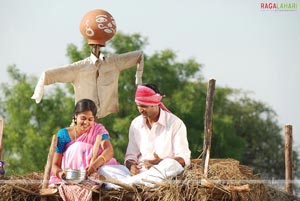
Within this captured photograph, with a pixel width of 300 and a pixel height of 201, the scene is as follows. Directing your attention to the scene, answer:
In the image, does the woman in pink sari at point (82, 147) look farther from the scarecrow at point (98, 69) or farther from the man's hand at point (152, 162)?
the scarecrow at point (98, 69)

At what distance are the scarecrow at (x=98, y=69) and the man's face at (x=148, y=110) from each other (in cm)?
49

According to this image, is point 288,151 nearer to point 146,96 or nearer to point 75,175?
point 146,96

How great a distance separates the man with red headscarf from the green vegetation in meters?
11.8

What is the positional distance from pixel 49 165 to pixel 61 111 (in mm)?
15635

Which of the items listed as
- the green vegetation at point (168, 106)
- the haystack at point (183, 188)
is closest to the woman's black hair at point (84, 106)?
the haystack at point (183, 188)

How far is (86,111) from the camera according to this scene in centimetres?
508

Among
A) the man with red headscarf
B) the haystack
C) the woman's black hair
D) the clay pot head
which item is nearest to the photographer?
the haystack

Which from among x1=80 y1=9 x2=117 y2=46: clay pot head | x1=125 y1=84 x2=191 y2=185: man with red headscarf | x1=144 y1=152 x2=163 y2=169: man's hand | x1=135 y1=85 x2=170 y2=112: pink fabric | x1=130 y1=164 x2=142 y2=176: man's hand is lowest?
x1=130 y1=164 x2=142 y2=176: man's hand

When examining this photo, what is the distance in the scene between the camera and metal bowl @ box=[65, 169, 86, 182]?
4889mm

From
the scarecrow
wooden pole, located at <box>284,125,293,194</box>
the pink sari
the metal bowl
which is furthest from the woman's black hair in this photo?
wooden pole, located at <box>284,125,293,194</box>

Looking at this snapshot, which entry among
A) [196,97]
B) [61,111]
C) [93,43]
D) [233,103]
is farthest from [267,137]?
[93,43]

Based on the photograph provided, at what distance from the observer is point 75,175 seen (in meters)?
4.90

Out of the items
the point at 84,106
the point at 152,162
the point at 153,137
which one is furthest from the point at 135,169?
the point at 84,106

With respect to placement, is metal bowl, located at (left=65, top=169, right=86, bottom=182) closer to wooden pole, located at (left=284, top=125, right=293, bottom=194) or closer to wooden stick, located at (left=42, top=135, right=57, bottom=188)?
wooden stick, located at (left=42, top=135, right=57, bottom=188)
